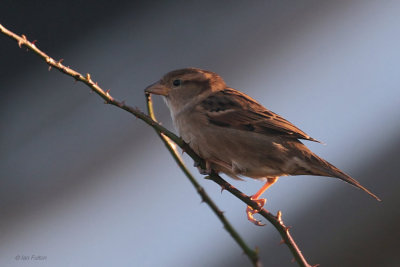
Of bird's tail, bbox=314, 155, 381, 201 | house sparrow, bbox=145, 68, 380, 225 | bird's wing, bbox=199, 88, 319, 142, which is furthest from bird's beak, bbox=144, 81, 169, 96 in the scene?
bird's tail, bbox=314, 155, 381, 201

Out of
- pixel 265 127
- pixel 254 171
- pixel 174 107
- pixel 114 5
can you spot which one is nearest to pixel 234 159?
pixel 254 171

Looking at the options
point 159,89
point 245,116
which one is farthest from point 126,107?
point 159,89

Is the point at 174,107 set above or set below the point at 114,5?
below

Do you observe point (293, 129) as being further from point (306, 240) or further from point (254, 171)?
point (306, 240)

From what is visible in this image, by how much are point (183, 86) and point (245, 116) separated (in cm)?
45

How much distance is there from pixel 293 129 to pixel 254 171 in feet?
1.12

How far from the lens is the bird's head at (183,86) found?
3.37 m

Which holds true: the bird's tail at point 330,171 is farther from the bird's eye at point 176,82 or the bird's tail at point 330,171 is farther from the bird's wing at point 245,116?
the bird's eye at point 176,82

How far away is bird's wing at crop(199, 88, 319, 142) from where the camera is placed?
312cm

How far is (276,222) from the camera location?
1930mm

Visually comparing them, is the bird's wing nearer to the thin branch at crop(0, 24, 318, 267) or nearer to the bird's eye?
the bird's eye

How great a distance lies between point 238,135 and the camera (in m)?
3.07

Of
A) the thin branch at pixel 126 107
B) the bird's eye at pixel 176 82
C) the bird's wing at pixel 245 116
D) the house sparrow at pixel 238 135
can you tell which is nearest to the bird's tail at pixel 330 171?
the house sparrow at pixel 238 135

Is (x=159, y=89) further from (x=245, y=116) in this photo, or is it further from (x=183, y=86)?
(x=245, y=116)
